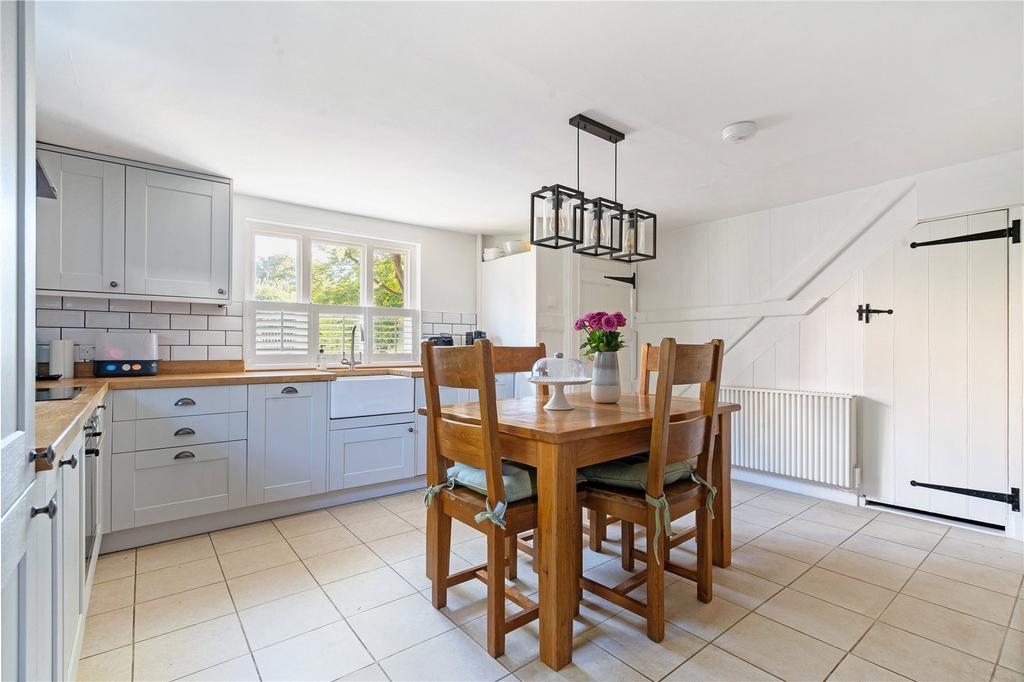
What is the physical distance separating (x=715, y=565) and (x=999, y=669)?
1.01m

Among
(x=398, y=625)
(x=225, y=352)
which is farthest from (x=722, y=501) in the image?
(x=225, y=352)

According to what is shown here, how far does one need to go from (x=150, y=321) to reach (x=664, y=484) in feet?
10.9

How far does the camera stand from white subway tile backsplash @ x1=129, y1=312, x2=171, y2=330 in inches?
122

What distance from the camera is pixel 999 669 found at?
5.38 ft

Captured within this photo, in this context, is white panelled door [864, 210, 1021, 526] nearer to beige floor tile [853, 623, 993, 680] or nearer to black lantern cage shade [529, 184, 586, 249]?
beige floor tile [853, 623, 993, 680]

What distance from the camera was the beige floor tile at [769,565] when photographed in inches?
90.5

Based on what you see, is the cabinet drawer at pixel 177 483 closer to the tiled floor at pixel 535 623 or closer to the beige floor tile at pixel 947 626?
the tiled floor at pixel 535 623

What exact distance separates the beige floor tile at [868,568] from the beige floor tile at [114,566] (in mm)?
3462

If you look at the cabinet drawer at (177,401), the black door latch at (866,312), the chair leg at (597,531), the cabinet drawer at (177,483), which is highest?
the black door latch at (866,312)

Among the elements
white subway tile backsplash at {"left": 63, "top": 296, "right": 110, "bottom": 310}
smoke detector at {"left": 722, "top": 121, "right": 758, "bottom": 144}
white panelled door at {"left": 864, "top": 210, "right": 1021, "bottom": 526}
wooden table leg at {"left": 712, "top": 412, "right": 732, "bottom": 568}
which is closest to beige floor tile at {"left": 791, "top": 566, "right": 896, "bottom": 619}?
wooden table leg at {"left": 712, "top": 412, "right": 732, "bottom": 568}

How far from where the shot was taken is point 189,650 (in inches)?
68.4

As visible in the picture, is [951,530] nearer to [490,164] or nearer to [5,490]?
[490,164]

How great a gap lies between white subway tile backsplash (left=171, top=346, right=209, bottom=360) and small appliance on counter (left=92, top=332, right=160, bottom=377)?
0.14 m

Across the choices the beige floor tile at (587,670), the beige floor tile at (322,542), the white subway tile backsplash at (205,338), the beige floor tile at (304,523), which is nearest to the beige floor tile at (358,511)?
the beige floor tile at (304,523)
